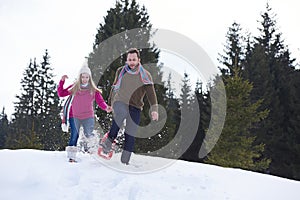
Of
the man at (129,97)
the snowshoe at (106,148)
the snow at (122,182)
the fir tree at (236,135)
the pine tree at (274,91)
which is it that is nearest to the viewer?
the snow at (122,182)

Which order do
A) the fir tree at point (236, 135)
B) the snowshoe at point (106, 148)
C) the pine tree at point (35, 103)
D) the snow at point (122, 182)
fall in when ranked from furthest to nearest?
the pine tree at point (35, 103), the fir tree at point (236, 135), the snowshoe at point (106, 148), the snow at point (122, 182)

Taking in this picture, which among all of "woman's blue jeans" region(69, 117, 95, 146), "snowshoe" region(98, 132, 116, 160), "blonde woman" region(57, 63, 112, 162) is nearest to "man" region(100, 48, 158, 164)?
"snowshoe" region(98, 132, 116, 160)

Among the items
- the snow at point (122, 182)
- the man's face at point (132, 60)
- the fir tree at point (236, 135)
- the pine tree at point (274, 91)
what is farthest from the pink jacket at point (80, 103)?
the pine tree at point (274, 91)

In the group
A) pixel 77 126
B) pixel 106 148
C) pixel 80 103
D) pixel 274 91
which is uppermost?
pixel 274 91

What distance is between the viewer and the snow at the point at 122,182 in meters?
4.02

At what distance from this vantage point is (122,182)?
4.34m

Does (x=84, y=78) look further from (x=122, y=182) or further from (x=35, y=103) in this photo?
(x=35, y=103)

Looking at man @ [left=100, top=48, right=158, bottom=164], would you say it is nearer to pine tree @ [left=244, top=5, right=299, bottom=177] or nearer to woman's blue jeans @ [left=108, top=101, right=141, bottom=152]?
woman's blue jeans @ [left=108, top=101, right=141, bottom=152]

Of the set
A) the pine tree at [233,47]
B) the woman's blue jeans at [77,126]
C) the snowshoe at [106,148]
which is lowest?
the snowshoe at [106,148]

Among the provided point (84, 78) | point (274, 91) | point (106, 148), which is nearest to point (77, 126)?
point (106, 148)

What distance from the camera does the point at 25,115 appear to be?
107ft

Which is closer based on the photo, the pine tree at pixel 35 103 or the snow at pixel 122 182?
the snow at pixel 122 182

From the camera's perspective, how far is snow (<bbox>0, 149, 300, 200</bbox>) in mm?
4020

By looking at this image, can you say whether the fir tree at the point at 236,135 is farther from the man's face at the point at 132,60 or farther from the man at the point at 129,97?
the man's face at the point at 132,60
